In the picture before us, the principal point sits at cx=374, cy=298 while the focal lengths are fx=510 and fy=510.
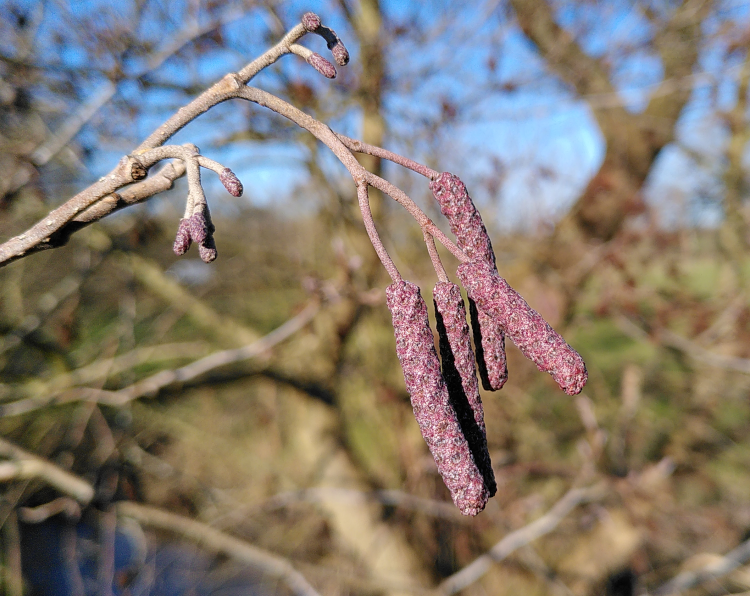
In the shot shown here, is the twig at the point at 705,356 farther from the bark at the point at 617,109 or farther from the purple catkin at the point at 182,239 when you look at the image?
the purple catkin at the point at 182,239

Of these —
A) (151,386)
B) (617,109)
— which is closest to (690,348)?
(617,109)

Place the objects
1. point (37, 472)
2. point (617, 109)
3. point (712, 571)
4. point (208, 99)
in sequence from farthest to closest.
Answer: point (617, 109), point (712, 571), point (37, 472), point (208, 99)

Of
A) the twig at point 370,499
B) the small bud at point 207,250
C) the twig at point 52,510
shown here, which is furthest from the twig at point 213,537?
the small bud at point 207,250

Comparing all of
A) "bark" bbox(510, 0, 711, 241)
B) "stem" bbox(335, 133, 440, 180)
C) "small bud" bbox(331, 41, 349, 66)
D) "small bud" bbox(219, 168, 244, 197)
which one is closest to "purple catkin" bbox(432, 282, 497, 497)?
"stem" bbox(335, 133, 440, 180)

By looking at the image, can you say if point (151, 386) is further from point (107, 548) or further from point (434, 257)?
point (434, 257)

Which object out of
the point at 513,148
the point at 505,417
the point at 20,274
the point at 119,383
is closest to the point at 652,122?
the point at 513,148

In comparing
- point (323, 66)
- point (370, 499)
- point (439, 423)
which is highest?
point (323, 66)

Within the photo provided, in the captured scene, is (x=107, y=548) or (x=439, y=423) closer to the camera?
(x=439, y=423)
